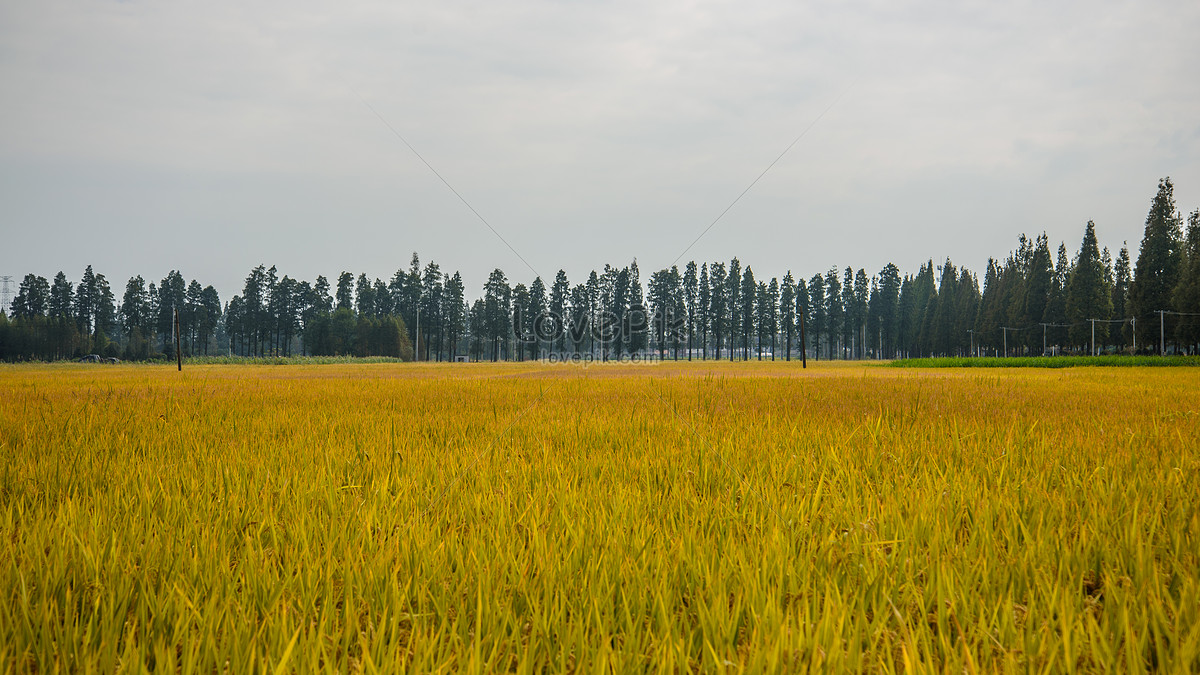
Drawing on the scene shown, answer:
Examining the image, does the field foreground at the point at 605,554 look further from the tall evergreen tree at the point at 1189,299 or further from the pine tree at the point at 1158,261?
the pine tree at the point at 1158,261

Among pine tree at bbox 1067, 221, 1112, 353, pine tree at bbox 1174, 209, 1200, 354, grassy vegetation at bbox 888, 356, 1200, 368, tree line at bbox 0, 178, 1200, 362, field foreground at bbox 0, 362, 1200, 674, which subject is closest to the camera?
field foreground at bbox 0, 362, 1200, 674

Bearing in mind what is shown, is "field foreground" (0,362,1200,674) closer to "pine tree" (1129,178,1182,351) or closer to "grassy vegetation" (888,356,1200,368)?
"grassy vegetation" (888,356,1200,368)

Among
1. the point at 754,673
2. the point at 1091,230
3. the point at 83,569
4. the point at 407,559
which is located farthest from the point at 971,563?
the point at 1091,230

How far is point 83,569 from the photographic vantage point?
6.52ft

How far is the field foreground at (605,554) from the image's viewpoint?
4.86ft

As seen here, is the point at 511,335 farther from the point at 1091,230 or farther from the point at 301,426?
the point at 301,426

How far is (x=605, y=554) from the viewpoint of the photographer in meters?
2.04

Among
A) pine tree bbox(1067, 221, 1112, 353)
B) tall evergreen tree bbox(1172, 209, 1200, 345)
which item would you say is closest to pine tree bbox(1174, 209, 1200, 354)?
tall evergreen tree bbox(1172, 209, 1200, 345)

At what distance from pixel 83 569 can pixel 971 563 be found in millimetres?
3257

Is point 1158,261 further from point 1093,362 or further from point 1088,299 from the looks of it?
point 1093,362

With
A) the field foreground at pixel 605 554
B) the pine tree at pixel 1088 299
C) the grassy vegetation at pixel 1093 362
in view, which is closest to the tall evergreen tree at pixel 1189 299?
the pine tree at pixel 1088 299

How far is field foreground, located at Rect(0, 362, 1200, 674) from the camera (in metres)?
1.48

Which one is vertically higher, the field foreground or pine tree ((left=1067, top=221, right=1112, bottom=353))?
pine tree ((left=1067, top=221, right=1112, bottom=353))

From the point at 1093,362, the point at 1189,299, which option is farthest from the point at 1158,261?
the point at 1093,362
